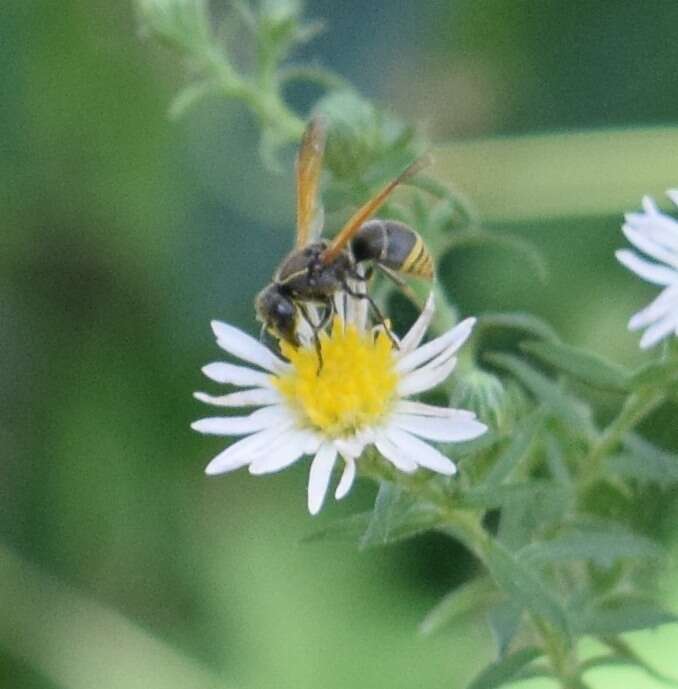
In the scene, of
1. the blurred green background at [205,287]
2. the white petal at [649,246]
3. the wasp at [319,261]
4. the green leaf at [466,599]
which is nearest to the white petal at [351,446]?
the wasp at [319,261]

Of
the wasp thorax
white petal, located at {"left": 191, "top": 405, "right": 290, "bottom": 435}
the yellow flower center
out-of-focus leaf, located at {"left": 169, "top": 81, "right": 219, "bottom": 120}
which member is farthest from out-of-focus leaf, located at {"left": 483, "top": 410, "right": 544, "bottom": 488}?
out-of-focus leaf, located at {"left": 169, "top": 81, "right": 219, "bottom": 120}

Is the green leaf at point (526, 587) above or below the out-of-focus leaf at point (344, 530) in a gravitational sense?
above

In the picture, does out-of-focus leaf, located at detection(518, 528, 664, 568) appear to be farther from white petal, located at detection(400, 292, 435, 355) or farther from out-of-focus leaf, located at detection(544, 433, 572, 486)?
white petal, located at detection(400, 292, 435, 355)

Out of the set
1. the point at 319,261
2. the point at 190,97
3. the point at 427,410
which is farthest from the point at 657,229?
the point at 190,97

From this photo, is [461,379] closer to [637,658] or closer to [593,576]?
[593,576]

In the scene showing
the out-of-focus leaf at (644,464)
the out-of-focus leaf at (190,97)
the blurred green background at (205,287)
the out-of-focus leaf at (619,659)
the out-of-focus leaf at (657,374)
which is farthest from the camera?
the blurred green background at (205,287)

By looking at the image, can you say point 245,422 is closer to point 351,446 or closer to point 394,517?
point 351,446

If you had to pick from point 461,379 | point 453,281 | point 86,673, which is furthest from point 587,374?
point 86,673

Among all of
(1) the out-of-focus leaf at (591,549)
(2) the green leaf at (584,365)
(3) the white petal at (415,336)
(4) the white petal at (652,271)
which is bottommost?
(1) the out-of-focus leaf at (591,549)

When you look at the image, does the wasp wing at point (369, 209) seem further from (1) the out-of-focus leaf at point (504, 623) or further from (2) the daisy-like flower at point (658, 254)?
(1) the out-of-focus leaf at point (504, 623)

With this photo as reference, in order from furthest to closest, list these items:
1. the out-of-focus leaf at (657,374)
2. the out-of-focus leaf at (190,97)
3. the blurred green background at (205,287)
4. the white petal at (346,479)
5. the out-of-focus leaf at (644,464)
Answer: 1. the blurred green background at (205,287)
2. the out-of-focus leaf at (190,97)
3. the out-of-focus leaf at (644,464)
4. the out-of-focus leaf at (657,374)
5. the white petal at (346,479)
